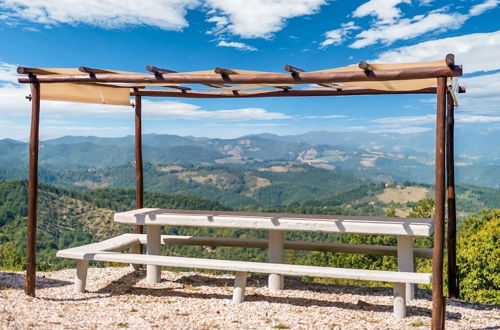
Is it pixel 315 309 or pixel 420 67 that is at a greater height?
pixel 420 67

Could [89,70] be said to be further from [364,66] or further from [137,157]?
[364,66]

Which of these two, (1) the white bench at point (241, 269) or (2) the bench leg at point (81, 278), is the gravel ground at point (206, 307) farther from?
(1) the white bench at point (241, 269)

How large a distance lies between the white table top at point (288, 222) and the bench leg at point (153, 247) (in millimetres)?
335

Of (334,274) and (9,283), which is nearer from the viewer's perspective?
(334,274)

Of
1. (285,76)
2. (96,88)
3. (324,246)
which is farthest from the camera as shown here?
(96,88)

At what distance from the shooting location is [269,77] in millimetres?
5961

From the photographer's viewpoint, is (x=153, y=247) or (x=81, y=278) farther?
(x=153, y=247)

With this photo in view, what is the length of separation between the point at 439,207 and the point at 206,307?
309 centimetres

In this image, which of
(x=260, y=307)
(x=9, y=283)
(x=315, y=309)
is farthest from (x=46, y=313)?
(x=315, y=309)

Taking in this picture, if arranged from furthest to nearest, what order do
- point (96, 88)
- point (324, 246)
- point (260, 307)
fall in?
point (96, 88) < point (324, 246) < point (260, 307)

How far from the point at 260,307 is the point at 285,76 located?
2.88m

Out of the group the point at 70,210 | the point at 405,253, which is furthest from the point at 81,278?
the point at 70,210

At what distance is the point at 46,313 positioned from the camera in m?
5.95

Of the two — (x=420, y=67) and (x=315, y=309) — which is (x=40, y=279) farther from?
(x=420, y=67)
